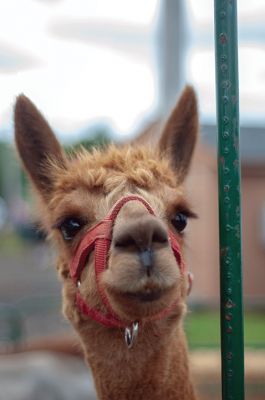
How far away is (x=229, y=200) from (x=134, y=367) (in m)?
0.87

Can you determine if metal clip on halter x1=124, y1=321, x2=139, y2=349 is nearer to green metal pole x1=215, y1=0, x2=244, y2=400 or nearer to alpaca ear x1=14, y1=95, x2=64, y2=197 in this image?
green metal pole x1=215, y1=0, x2=244, y2=400

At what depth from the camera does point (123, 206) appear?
229 cm

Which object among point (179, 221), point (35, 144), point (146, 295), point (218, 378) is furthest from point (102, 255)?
point (218, 378)

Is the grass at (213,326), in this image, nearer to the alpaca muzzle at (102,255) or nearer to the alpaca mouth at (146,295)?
the alpaca muzzle at (102,255)

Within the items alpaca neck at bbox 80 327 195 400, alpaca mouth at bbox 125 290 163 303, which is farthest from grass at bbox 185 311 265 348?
alpaca mouth at bbox 125 290 163 303

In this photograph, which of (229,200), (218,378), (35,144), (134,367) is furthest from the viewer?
(218,378)

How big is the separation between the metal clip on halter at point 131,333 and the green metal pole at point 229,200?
0.37 m

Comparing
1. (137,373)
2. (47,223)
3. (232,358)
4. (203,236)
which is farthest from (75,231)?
(203,236)

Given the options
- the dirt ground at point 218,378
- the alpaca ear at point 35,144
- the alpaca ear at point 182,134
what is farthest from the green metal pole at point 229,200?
the dirt ground at point 218,378

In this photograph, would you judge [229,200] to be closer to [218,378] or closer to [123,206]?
[123,206]

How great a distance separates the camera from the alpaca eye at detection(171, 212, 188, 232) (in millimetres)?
2597

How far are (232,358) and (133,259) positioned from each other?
1.84ft

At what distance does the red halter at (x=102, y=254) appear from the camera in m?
2.32

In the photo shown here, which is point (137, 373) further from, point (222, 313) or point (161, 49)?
point (161, 49)
